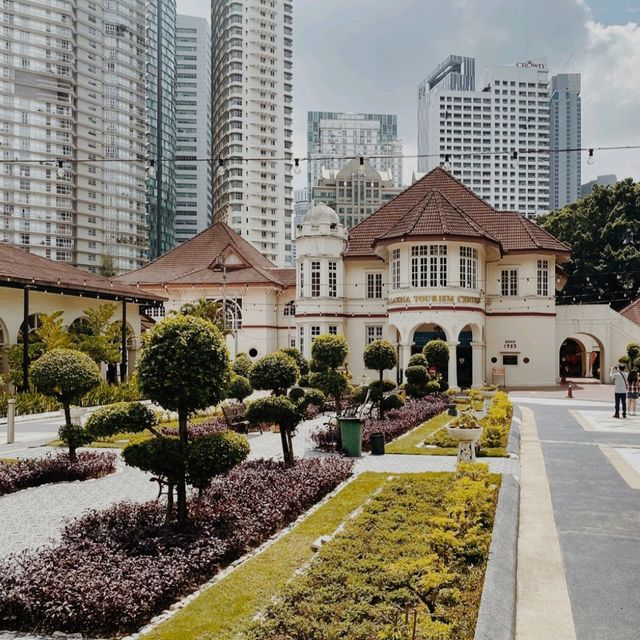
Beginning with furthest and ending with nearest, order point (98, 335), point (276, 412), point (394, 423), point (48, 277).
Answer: point (98, 335)
point (48, 277)
point (394, 423)
point (276, 412)

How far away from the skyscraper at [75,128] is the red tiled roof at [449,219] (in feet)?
162

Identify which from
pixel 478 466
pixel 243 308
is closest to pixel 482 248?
pixel 243 308

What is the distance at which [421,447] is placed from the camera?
15.9m

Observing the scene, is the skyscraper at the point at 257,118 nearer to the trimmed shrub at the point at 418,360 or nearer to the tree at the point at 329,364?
the trimmed shrub at the point at 418,360

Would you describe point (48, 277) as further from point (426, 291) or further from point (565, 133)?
point (565, 133)

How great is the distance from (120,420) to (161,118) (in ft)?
402

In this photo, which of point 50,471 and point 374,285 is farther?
point 374,285

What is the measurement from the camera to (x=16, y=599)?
232 inches

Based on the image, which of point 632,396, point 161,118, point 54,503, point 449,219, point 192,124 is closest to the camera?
point 54,503

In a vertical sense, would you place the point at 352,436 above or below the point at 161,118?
below

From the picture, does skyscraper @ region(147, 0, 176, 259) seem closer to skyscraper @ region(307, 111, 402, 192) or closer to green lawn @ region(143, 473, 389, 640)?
skyscraper @ region(307, 111, 402, 192)

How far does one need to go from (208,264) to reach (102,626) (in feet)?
141

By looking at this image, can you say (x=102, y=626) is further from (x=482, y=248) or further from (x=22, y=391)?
(x=482, y=248)

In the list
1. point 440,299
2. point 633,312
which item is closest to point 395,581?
point 440,299
